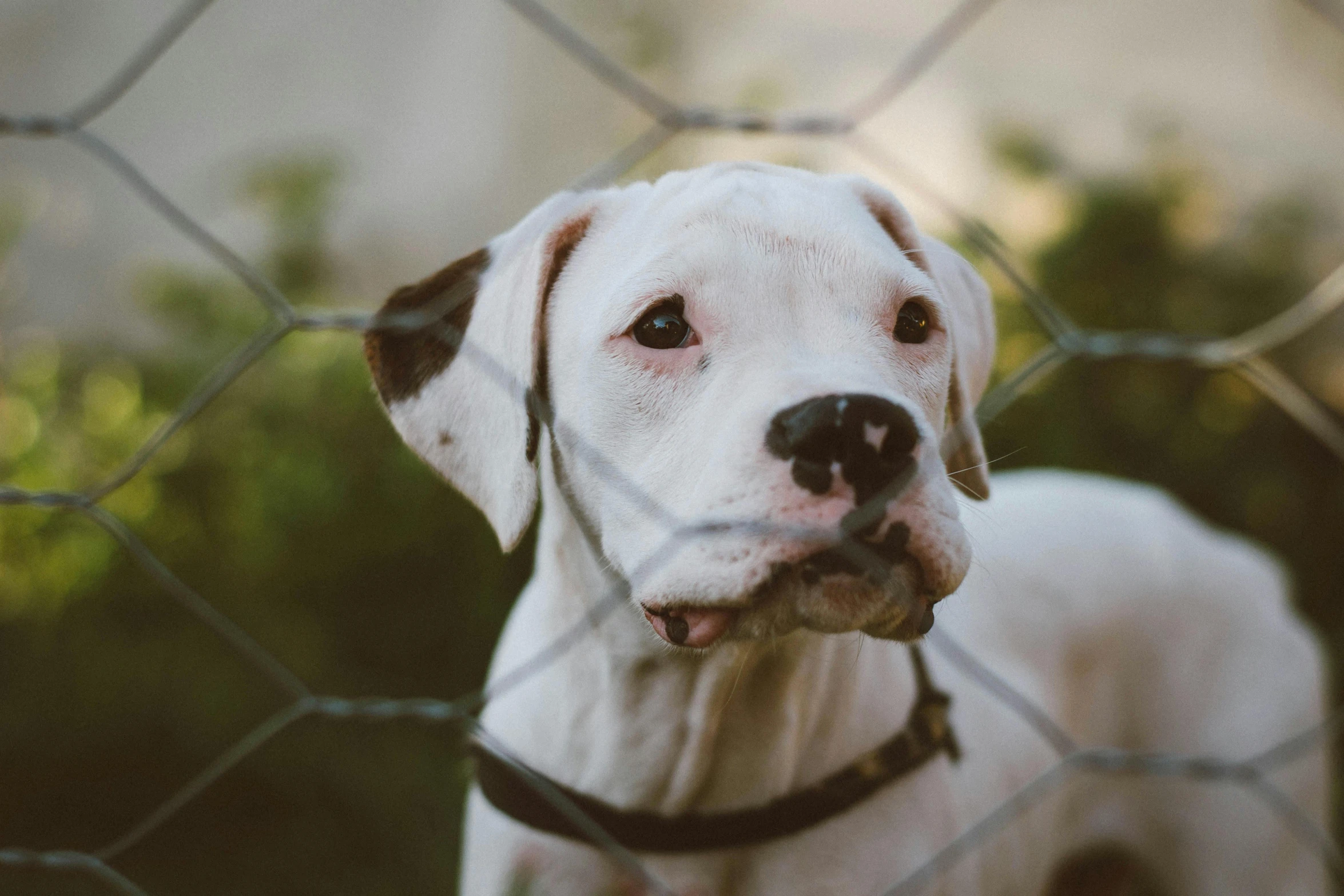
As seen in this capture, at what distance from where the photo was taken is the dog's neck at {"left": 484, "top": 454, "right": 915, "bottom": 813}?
1.27 meters

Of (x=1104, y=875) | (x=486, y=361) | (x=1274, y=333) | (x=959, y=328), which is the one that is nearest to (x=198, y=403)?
(x=486, y=361)

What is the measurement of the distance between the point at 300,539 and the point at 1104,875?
1.86m

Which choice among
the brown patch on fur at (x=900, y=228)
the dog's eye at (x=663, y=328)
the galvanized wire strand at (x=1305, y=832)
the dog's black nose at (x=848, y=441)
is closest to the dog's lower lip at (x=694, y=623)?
the dog's black nose at (x=848, y=441)

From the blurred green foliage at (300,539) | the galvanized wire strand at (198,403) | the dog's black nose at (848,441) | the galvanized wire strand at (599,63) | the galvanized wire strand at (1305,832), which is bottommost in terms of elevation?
the galvanized wire strand at (1305,832)

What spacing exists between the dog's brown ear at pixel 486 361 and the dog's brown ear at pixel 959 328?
38 cm

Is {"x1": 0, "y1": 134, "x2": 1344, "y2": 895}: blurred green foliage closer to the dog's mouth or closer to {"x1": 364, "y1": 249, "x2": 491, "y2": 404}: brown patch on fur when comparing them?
{"x1": 364, "y1": 249, "x2": 491, "y2": 404}: brown patch on fur

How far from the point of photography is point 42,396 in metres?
2.59

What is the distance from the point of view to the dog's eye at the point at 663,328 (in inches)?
43.9

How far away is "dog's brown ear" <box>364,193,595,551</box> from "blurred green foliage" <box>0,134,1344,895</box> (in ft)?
3.85

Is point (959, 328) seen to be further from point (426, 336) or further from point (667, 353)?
point (426, 336)

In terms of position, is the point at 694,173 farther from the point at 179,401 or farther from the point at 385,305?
the point at 179,401

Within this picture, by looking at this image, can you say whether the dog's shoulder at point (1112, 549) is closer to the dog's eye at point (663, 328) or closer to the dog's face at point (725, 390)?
the dog's face at point (725, 390)

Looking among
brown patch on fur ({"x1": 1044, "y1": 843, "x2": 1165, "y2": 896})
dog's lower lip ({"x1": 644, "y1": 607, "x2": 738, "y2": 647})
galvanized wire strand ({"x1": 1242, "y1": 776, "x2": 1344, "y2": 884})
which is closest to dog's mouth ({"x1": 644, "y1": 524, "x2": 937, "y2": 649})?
dog's lower lip ({"x1": 644, "y1": 607, "x2": 738, "y2": 647})

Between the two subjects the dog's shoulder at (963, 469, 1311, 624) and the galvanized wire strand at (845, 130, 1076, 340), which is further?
the dog's shoulder at (963, 469, 1311, 624)
